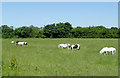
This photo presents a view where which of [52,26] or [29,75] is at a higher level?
[52,26]

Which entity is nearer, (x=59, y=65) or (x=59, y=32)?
(x=59, y=65)

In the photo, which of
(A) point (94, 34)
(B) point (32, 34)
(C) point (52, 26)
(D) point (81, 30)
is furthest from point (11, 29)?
(A) point (94, 34)

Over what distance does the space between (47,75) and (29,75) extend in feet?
2.14

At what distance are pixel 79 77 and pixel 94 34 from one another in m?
50.9

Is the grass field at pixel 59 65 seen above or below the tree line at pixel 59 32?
below

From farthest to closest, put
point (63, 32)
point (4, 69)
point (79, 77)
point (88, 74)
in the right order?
1. point (63, 32)
2. point (4, 69)
3. point (88, 74)
4. point (79, 77)

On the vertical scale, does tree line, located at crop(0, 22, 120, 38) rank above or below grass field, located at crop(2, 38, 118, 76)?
above

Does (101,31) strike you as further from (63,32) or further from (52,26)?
(52,26)

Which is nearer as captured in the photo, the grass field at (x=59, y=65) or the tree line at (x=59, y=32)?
the grass field at (x=59, y=65)

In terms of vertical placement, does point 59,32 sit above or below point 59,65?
above

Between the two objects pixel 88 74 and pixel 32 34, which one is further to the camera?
pixel 32 34

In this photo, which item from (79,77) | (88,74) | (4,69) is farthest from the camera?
(4,69)

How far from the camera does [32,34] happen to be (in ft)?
189

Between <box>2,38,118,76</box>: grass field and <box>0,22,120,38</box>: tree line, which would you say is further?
<box>0,22,120,38</box>: tree line
